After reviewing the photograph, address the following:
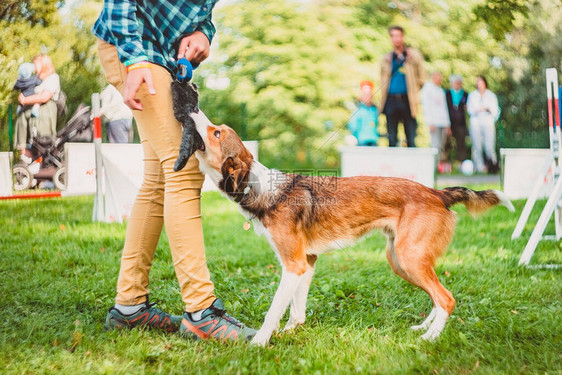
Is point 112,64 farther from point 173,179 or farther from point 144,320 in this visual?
point 144,320

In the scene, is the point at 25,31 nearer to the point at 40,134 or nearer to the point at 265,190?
the point at 40,134

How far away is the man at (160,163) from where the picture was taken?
9.09 ft

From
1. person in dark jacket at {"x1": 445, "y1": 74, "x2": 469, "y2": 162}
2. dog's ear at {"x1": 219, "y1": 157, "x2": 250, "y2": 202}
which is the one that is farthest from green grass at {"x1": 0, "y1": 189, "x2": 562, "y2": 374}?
person in dark jacket at {"x1": 445, "y1": 74, "x2": 469, "y2": 162}

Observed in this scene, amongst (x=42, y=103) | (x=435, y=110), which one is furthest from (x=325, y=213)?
(x=435, y=110)

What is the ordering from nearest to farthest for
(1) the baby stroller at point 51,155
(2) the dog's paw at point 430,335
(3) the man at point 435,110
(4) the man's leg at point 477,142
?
(2) the dog's paw at point 430,335, (1) the baby stroller at point 51,155, (3) the man at point 435,110, (4) the man's leg at point 477,142

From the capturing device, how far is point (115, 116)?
8500mm

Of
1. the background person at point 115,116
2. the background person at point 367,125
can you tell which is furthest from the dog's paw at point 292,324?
the background person at point 367,125

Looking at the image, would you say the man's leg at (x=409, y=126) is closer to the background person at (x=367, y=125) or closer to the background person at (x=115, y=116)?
the background person at (x=367, y=125)

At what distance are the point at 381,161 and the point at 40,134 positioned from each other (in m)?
5.26

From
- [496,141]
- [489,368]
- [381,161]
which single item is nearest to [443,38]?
[496,141]

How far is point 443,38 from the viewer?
18609 mm

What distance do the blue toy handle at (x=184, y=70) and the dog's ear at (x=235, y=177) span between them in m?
0.53

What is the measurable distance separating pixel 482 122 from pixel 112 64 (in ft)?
43.8

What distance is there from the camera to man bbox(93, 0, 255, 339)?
2770 mm
